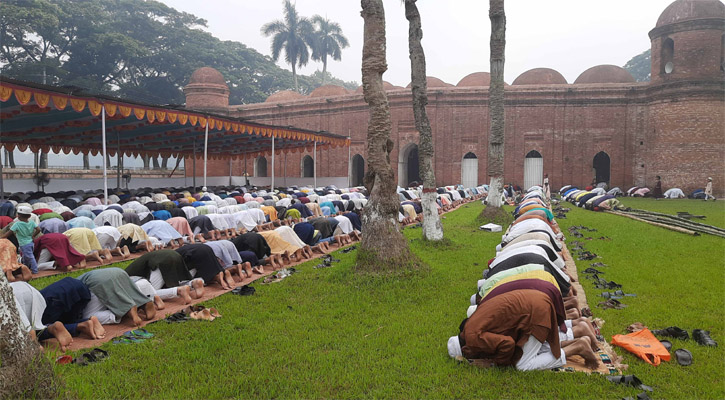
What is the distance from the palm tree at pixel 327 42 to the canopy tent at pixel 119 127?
20.2 meters

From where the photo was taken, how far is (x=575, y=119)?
25609 millimetres

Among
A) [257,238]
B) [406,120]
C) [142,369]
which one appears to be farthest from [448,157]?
[142,369]

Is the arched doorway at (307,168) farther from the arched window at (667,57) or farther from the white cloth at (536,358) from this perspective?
the white cloth at (536,358)

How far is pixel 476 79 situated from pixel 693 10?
10980 mm

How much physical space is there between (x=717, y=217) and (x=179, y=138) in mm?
20351

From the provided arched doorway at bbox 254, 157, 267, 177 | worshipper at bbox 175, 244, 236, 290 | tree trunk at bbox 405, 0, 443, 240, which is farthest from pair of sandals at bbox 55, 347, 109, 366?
arched doorway at bbox 254, 157, 267, 177

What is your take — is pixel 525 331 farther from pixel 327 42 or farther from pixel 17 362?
pixel 327 42

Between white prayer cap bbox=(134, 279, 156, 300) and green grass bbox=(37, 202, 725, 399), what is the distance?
0.67m

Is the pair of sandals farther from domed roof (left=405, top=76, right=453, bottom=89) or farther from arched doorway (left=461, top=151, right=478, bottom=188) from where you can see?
domed roof (left=405, top=76, right=453, bottom=89)

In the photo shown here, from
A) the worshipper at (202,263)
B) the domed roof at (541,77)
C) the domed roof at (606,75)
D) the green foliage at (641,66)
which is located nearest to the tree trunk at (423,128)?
the worshipper at (202,263)

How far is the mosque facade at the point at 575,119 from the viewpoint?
2247cm

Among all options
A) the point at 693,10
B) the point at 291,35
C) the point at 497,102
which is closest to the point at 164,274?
the point at 497,102

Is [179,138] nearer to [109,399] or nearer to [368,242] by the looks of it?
[368,242]

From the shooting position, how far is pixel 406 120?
2745 cm
